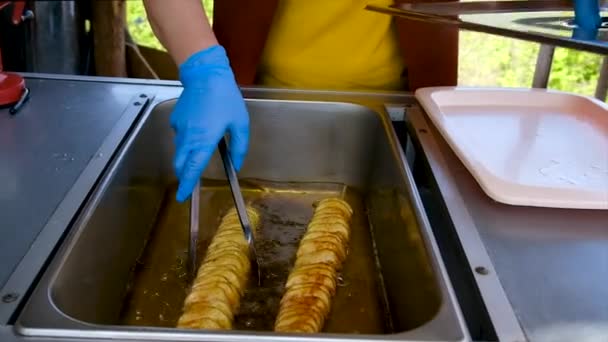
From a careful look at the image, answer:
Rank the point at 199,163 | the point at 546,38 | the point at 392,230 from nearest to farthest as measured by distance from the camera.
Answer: the point at 546,38 < the point at 199,163 < the point at 392,230

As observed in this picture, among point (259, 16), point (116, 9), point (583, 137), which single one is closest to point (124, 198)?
point (259, 16)

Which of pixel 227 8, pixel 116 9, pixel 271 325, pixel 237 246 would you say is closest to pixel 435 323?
pixel 271 325

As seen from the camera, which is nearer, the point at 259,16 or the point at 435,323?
the point at 435,323

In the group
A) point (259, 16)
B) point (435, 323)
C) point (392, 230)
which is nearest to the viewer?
point (435, 323)

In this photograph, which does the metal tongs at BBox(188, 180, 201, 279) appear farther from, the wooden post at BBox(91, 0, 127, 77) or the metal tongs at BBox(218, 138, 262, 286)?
the wooden post at BBox(91, 0, 127, 77)

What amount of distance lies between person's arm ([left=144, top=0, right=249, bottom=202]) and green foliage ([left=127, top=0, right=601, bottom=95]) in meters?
3.58

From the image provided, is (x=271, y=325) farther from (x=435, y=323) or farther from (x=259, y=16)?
(x=259, y=16)

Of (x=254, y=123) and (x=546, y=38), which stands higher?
(x=546, y=38)

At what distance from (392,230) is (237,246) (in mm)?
332

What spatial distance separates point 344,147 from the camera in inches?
67.5

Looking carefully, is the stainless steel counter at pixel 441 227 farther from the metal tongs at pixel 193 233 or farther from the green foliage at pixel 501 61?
the green foliage at pixel 501 61

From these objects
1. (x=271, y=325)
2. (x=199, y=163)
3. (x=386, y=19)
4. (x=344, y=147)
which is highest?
(x=386, y=19)

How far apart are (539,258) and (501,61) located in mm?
4249

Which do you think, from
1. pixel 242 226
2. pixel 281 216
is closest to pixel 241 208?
pixel 242 226
